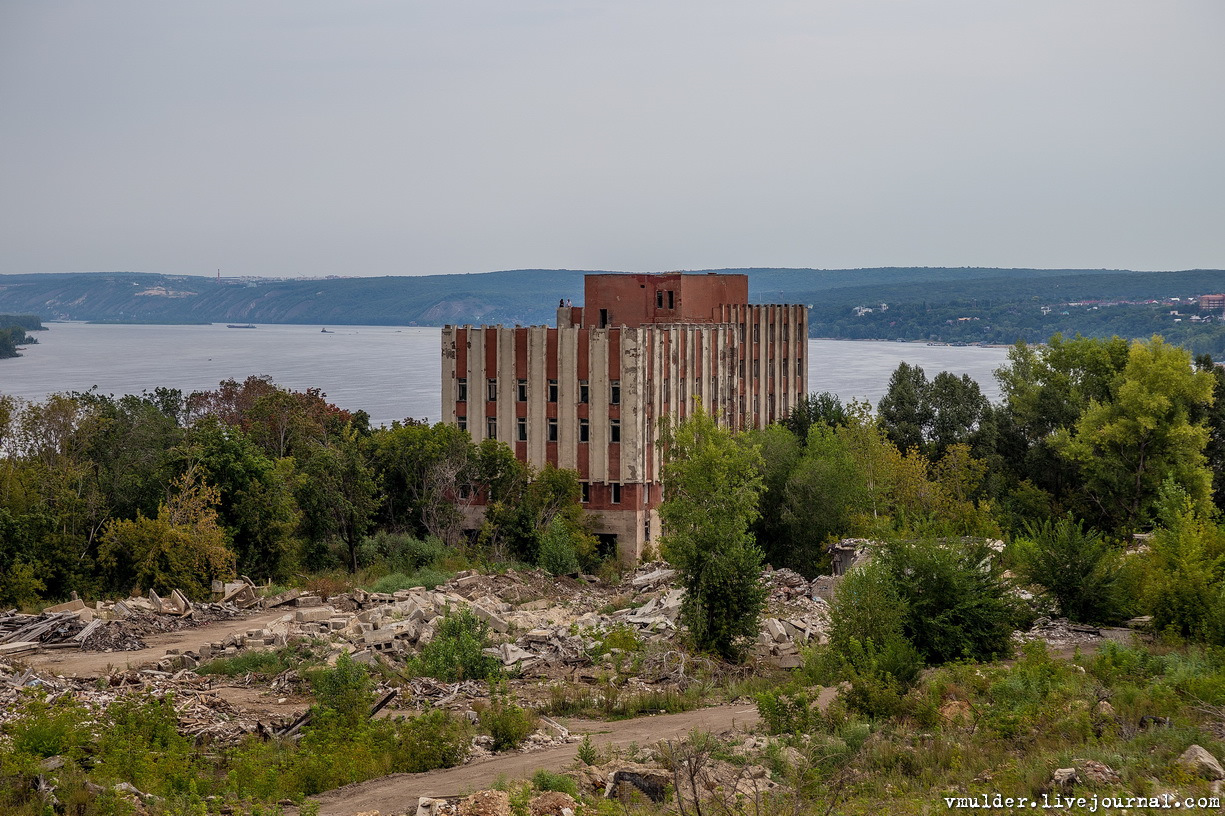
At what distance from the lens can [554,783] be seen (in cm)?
1534

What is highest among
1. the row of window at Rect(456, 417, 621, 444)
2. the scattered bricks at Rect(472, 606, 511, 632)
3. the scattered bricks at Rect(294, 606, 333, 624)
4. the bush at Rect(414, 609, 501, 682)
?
the row of window at Rect(456, 417, 621, 444)

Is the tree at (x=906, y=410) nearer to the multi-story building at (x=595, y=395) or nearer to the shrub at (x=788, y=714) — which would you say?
the multi-story building at (x=595, y=395)

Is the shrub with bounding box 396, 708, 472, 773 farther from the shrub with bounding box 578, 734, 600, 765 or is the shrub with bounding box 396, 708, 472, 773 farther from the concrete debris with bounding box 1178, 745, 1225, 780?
the concrete debris with bounding box 1178, 745, 1225, 780

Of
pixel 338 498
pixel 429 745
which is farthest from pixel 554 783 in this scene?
pixel 338 498

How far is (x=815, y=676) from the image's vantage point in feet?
70.7

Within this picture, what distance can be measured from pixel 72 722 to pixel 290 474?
23.0 m

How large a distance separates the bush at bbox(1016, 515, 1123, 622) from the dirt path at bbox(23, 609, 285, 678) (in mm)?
18096

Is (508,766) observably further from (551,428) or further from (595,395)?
(551,428)

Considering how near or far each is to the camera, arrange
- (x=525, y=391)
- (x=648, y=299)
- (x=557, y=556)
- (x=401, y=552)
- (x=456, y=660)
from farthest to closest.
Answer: (x=648, y=299) < (x=525, y=391) < (x=401, y=552) < (x=557, y=556) < (x=456, y=660)

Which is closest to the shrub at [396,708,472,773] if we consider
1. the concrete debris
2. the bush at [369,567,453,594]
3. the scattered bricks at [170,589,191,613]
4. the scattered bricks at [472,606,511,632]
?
the scattered bricks at [472,606,511,632]

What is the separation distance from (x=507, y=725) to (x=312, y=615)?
38.0ft

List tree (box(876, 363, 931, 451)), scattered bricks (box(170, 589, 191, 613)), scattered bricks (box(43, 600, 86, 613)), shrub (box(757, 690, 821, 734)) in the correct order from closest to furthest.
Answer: shrub (box(757, 690, 821, 734)), scattered bricks (box(43, 600, 86, 613)), scattered bricks (box(170, 589, 191, 613)), tree (box(876, 363, 931, 451))

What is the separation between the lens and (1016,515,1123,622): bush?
85.3 ft

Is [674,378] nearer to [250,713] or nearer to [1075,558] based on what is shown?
[1075,558]
